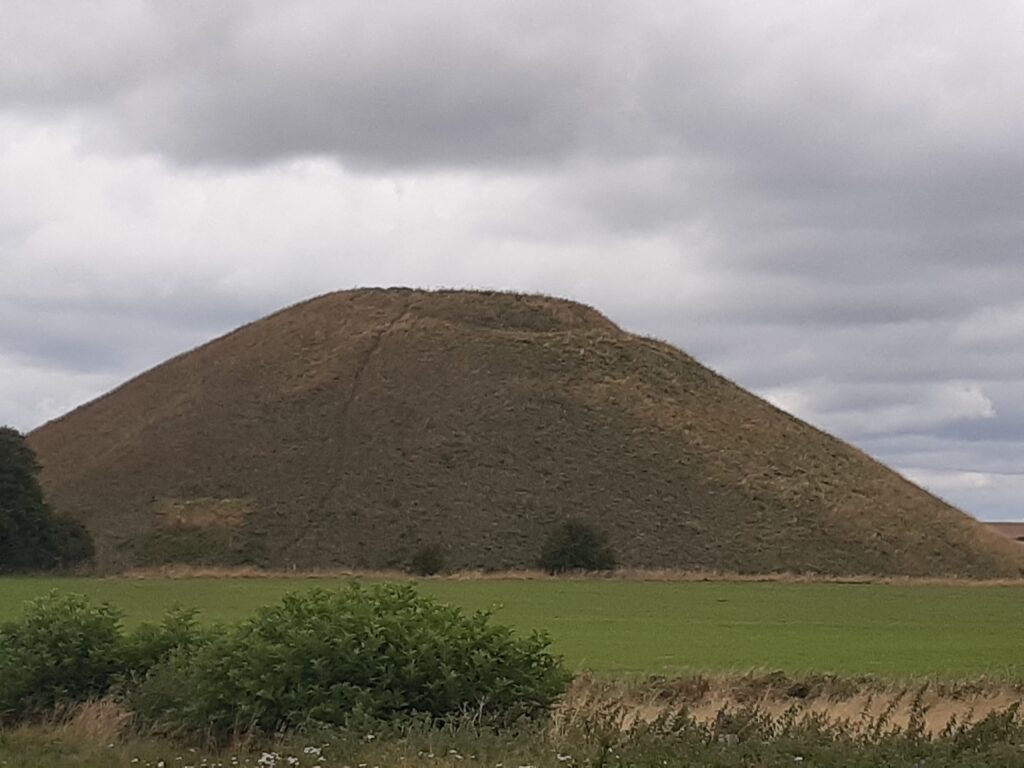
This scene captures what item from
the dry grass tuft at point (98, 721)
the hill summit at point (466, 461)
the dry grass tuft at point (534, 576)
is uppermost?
the hill summit at point (466, 461)

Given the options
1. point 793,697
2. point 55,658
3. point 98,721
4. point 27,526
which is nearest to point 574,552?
point 27,526

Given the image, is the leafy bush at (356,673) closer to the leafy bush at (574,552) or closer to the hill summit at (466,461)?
the leafy bush at (574,552)

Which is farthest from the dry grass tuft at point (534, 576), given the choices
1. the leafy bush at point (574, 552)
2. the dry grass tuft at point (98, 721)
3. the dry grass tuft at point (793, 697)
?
the dry grass tuft at point (98, 721)

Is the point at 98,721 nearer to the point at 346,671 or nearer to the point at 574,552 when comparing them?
the point at 346,671

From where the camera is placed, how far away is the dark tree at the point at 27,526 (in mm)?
73250

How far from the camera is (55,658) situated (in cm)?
1788

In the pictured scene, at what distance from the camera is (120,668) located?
18203mm

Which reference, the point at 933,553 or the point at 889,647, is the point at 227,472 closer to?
the point at 933,553

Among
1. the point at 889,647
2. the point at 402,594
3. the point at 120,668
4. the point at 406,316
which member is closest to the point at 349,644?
the point at 402,594

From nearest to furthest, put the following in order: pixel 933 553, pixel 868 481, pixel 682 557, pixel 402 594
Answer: pixel 402 594
pixel 682 557
pixel 933 553
pixel 868 481

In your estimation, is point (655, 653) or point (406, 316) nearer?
point (655, 653)

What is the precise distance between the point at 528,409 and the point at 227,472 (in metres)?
21.5

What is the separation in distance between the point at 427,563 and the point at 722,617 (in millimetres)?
34465

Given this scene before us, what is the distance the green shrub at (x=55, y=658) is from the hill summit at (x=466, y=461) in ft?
202
